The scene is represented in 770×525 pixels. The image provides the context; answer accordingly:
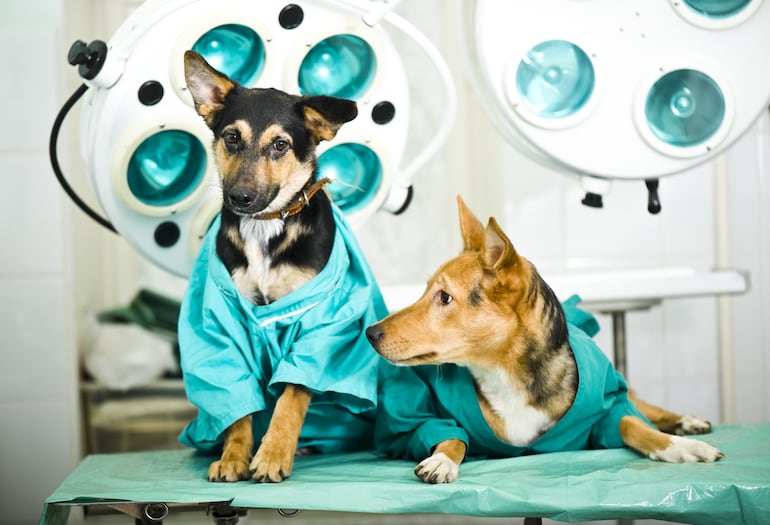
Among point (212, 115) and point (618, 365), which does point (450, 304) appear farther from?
point (618, 365)

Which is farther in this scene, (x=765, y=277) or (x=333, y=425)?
(x=765, y=277)

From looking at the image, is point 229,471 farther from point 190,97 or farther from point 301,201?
point 190,97

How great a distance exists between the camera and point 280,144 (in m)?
1.53

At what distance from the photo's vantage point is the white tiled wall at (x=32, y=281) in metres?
2.81

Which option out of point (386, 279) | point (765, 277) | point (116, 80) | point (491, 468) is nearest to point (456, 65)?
point (386, 279)

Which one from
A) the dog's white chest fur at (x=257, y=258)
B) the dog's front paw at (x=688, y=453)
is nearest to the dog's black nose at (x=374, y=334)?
the dog's white chest fur at (x=257, y=258)

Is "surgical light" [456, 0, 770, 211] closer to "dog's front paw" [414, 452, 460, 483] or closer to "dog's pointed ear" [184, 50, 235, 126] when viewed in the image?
"dog's pointed ear" [184, 50, 235, 126]

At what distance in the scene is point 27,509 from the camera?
2.79 meters

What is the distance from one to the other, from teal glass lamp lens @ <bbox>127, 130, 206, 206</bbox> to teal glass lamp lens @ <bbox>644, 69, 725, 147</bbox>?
3.28 ft

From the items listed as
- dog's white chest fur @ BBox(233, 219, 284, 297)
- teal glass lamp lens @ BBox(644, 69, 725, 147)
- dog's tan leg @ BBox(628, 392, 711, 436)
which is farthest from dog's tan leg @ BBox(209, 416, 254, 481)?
teal glass lamp lens @ BBox(644, 69, 725, 147)

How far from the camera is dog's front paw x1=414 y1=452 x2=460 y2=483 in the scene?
4.58 feet

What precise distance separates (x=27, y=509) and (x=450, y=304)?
197cm

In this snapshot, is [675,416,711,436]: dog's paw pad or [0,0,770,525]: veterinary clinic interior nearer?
[0,0,770,525]: veterinary clinic interior

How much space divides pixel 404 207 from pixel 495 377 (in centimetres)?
62
